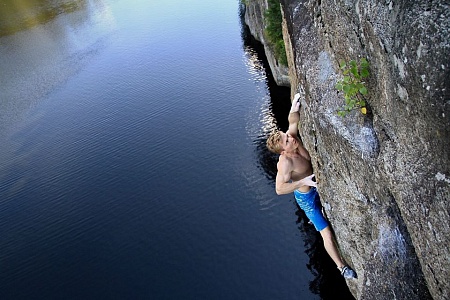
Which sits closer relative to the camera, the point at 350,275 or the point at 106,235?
the point at 350,275

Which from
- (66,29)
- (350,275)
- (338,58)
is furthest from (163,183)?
(66,29)

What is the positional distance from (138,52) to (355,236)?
34.3 meters

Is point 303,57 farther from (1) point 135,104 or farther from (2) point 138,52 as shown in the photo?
(2) point 138,52

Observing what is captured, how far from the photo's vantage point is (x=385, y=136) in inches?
259

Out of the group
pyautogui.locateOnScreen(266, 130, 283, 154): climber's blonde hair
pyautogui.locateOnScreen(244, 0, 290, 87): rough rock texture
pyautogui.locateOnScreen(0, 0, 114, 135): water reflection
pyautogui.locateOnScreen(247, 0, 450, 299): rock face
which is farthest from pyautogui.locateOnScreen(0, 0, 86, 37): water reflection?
pyautogui.locateOnScreen(266, 130, 283, 154): climber's blonde hair

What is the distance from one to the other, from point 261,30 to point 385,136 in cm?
3454

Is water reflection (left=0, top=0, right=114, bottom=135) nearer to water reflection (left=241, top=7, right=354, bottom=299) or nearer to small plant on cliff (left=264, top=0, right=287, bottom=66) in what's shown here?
water reflection (left=241, top=7, right=354, bottom=299)

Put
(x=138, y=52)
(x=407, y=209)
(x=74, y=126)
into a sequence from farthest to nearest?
(x=138, y=52)
(x=74, y=126)
(x=407, y=209)

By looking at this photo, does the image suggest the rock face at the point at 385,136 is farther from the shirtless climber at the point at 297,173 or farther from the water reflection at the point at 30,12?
the water reflection at the point at 30,12

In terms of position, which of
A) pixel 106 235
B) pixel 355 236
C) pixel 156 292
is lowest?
pixel 156 292

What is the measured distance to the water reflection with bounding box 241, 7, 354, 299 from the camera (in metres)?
14.8

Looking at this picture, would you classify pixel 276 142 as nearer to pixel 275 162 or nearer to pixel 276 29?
pixel 275 162

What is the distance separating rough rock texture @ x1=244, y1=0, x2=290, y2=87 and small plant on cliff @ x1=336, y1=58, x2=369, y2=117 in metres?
23.0

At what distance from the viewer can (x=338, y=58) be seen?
25.3 ft
